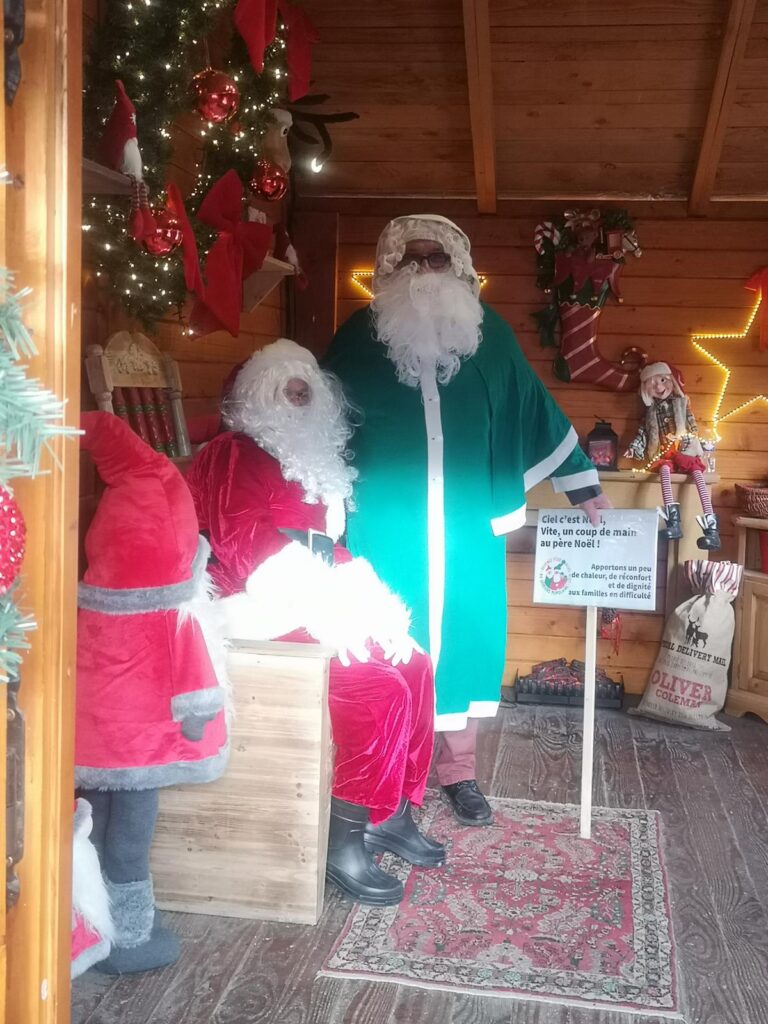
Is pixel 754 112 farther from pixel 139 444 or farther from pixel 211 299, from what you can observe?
pixel 139 444

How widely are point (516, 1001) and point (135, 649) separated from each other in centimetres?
102

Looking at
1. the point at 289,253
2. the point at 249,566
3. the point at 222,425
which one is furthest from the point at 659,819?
the point at 289,253

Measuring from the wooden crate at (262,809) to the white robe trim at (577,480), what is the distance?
42.8 inches

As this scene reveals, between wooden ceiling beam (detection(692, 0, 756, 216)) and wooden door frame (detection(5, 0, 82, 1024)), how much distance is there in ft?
7.87

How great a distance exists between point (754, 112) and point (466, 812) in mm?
2690

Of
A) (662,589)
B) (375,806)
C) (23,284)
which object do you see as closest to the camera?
(23,284)

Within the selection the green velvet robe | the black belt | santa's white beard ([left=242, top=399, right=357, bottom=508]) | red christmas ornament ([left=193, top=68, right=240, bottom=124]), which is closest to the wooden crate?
the black belt

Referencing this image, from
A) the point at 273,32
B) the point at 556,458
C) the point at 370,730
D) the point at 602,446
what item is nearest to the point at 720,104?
the point at 602,446

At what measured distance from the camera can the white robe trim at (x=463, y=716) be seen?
304 centimetres

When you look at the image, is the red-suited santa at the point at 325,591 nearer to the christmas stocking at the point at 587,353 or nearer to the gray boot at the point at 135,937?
the gray boot at the point at 135,937

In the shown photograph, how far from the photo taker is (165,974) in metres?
2.16

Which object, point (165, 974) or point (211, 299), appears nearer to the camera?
point (165, 974)

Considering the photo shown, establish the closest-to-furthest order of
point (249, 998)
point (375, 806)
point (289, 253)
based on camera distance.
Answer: point (249, 998), point (375, 806), point (289, 253)

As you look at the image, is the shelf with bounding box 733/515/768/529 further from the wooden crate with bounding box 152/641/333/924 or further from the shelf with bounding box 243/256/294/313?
the wooden crate with bounding box 152/641/333/924
